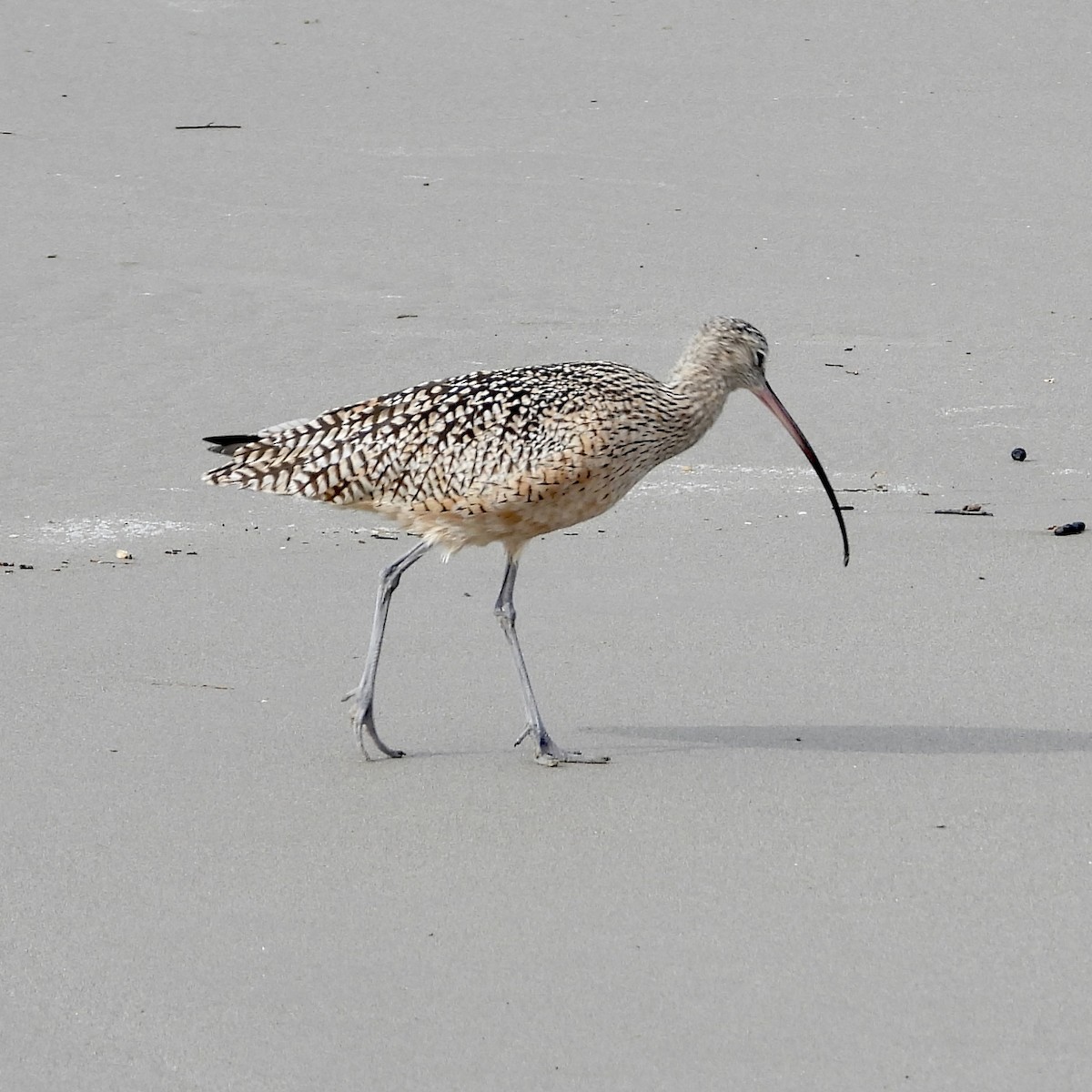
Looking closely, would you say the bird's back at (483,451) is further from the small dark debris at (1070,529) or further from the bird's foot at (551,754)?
the small dark debris at (1070,529)

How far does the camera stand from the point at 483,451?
5.87 m

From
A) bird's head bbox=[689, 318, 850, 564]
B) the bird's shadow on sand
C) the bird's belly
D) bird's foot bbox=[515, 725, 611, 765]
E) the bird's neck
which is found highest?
bird's head bbox=[689, 318, 850, 564]

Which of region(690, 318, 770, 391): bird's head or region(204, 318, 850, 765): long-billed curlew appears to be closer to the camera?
region(204, 318, 850, 765): long-billed curlew

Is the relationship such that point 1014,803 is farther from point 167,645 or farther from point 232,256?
point 232,256

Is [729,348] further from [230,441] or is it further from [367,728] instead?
[367,728]

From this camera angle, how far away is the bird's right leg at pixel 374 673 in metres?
5.72

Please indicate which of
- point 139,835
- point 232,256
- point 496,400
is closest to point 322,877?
point 139,835

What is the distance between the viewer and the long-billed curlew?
5812 millimetres

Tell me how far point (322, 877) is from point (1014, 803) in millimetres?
1882

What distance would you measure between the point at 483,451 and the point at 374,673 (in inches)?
29.4

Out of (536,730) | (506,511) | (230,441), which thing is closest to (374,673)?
(536,730)

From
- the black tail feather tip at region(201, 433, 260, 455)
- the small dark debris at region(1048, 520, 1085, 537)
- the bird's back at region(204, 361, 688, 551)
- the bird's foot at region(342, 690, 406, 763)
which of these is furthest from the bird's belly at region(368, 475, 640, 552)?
the small dark debris at region(1048, 520, 1085, 537)

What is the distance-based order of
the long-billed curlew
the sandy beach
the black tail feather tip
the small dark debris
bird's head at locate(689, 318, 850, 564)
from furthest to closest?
the small dark debris < bird's head at locate(689, 318, 850, 564) < the black tail feather tip < the long-billed curlew < the sandy beach

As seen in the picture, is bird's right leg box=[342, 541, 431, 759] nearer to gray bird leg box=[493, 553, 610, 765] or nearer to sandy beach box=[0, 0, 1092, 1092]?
sandy beach box=[0, 0, 1092, 1092]
